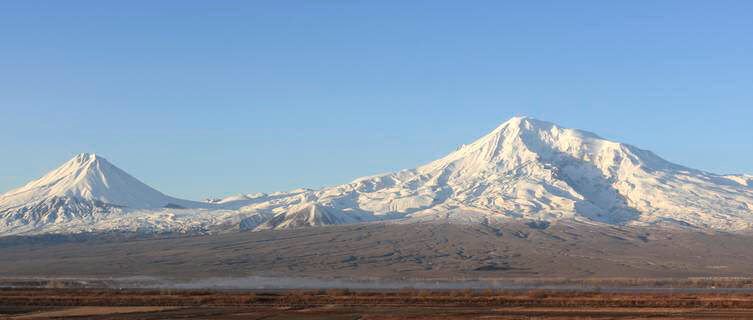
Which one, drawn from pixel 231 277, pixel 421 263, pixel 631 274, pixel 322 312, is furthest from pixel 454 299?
pixel 421 263

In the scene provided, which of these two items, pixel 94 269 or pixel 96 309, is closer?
pixel 96 309

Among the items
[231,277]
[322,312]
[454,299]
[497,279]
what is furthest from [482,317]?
[231,277]

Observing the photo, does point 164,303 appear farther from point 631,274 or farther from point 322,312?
point 631,274

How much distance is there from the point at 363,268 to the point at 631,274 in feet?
161

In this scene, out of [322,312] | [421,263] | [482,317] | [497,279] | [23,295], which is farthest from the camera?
[421,263]

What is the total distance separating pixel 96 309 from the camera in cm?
8144

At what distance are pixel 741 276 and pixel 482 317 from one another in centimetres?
10892

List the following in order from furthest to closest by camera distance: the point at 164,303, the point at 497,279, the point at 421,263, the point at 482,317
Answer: the point at 421,263
the point at 497,279
the point at 164,303
the point at 482,317

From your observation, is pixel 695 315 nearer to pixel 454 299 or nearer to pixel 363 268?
pixel 454 299

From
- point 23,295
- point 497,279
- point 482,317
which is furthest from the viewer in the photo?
point 497,279

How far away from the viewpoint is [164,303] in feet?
285

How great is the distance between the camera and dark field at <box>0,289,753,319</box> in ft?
237

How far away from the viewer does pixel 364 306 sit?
270 ft

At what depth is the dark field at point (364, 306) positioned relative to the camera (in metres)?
72.3
